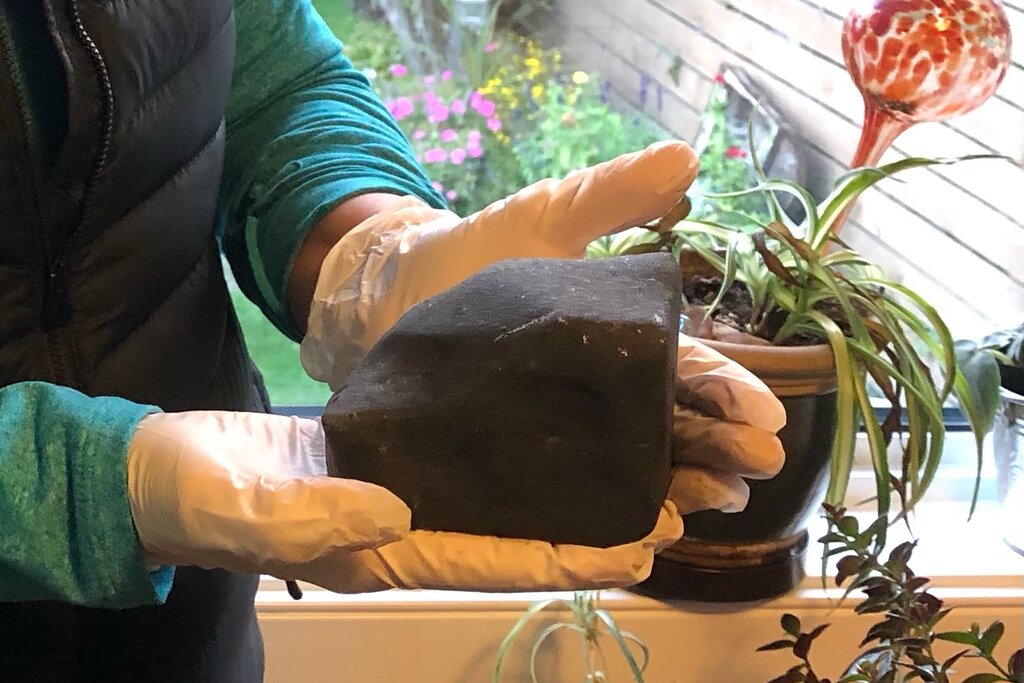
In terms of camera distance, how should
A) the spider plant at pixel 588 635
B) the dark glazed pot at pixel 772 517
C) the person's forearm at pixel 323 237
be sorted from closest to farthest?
the person's forearm at pixel 323 237
the dark glazed pot at pixel 772 517
the spider plant at pixel 588 635

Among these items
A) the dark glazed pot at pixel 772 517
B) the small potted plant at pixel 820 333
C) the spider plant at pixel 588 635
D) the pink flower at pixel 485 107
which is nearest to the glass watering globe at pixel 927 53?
the small potted plant at pixel 820 333

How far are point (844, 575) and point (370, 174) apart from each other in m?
0.48

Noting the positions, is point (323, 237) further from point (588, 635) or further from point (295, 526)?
point (588, 635)

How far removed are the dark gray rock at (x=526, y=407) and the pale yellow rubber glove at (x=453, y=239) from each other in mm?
53

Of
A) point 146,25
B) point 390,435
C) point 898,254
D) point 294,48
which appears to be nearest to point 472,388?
point 390,435

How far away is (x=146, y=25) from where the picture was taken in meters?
0.52

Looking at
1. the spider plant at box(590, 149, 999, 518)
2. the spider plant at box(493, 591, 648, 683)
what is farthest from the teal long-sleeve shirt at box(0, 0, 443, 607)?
the spider plant at box(493, 591, 648, 683)

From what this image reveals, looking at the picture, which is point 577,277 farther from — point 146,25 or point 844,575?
point 844,575

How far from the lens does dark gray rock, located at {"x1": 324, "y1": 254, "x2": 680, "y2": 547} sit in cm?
46

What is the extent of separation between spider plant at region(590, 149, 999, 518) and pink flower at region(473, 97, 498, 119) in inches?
13.9

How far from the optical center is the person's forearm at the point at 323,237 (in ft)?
2.26

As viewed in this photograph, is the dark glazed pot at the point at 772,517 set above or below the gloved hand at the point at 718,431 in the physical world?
below

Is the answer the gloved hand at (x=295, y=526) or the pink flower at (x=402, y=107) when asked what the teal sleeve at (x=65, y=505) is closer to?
the gloved hand at (x=295, y=526)

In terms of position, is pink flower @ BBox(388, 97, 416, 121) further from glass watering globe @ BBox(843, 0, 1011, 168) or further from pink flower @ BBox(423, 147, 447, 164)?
glass watering globe @ BBox(843, 0, 1011, 168)
